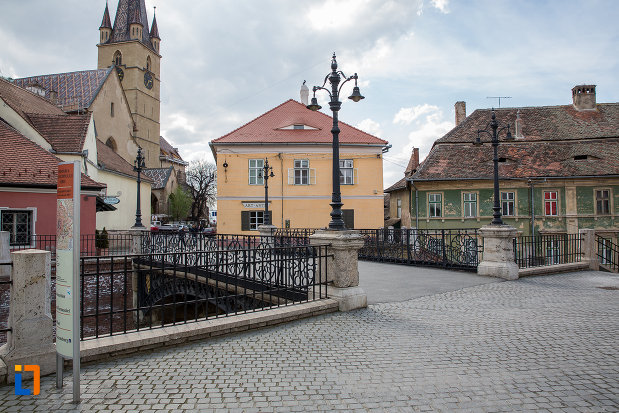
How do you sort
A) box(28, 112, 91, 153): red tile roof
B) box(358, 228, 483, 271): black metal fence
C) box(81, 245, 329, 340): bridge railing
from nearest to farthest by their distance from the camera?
1. box(81, 245, 329, 340): bridge railing
2. box(358, 228, 483, 271): black metal fence
3. box(28, 112, 91, 153): red tile roof

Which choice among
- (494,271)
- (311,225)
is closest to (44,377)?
(494,271)

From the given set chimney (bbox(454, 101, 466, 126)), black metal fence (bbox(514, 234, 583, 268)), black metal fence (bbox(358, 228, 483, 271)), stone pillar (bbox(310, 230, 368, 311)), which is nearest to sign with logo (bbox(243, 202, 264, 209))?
black metal fence (bbox(358, 228, 483, 271))

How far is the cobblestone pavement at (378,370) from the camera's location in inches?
147

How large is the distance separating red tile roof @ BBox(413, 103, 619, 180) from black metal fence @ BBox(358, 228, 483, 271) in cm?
1392

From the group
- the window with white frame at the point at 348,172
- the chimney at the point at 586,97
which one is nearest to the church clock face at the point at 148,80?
the window with white frame at the point at 348,172

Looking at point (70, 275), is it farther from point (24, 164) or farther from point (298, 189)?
point (298, 189)

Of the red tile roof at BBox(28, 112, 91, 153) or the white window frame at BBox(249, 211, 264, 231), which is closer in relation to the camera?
the red tile roof at BBox(28, 112, 91, 153)

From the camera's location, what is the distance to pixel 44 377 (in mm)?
4309

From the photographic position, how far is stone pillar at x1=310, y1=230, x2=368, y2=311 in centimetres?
734

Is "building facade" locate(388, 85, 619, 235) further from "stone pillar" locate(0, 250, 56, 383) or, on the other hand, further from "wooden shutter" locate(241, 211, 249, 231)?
"stone pillar" locate(0, 250, 56, 383)

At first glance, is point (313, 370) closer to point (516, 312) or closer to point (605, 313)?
point (516, 312)

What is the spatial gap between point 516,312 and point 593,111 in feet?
Answer: 108

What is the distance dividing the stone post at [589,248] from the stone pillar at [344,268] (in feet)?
34.4

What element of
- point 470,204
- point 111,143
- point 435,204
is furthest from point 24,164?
point 470,204
